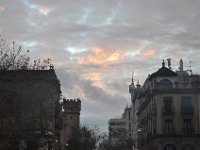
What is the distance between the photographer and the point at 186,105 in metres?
84.6

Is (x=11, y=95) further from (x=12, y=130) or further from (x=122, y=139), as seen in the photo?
(x=122, y=139)

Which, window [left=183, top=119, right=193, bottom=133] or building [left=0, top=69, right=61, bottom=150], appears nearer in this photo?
building [left=0, top=69, right=61, bottom=150]

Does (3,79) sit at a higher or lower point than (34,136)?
higher

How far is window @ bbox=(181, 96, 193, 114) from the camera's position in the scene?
83.8 metres

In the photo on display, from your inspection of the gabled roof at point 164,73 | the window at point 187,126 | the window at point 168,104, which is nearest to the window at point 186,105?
the window at point 187,126

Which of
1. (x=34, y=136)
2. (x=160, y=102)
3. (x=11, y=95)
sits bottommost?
(x=34, y=136)

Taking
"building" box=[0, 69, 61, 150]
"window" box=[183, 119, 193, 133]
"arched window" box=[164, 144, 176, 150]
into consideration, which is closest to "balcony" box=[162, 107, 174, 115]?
"window" box=[183, 119, 193, 133]

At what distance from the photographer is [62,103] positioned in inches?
2012

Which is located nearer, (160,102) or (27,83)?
(27,83)

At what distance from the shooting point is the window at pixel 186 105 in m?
83.8

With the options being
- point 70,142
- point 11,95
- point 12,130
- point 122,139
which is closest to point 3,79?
point 11,95

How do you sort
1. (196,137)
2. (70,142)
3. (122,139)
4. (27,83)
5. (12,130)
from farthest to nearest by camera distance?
(122,139)
(70,142)
(196,137)
(27,83)
(12,130)

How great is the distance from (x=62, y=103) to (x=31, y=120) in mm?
9020

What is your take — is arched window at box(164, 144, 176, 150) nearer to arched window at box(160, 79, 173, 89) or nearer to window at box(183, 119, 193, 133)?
window at box(183, 119, 193, 133)
